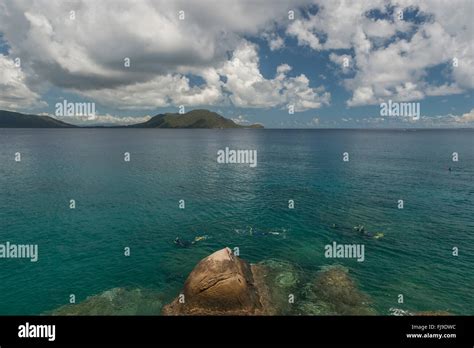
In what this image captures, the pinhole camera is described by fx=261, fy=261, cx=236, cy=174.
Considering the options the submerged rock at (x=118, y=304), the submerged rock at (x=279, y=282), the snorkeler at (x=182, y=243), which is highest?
the snorkeler at (x=182, y=243)

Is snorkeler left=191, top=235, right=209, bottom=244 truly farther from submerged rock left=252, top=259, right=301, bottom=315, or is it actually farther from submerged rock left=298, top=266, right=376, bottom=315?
submerged rock left=298, top=266, right=376, bottom=315

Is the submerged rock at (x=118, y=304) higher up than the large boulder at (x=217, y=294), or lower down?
lower down

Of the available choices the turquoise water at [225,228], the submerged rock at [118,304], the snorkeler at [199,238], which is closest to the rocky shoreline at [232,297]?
the submerged rock at [118,304]

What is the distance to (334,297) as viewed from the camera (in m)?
27.5

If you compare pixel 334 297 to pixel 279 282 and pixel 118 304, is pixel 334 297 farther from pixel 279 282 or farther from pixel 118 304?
pixel 118 304

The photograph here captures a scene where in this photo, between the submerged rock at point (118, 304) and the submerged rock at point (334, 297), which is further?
the submerged rock at point (118, 304)

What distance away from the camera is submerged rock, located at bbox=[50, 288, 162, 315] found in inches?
1016

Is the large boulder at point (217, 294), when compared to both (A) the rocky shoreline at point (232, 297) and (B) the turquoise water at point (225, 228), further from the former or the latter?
(B) the turquoise water at point (225, 228)

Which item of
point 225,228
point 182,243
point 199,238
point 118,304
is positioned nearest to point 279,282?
point 199,238

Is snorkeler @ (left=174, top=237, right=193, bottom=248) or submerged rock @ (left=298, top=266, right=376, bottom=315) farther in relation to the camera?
snorkeler @ (left=174, top=237, right=193, bottom=248)

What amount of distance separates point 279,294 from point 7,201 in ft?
192

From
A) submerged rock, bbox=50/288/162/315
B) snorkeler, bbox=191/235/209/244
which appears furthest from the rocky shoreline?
snorkeler, bbox=191/235/209/244

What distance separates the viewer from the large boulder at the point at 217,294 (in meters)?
24.6
